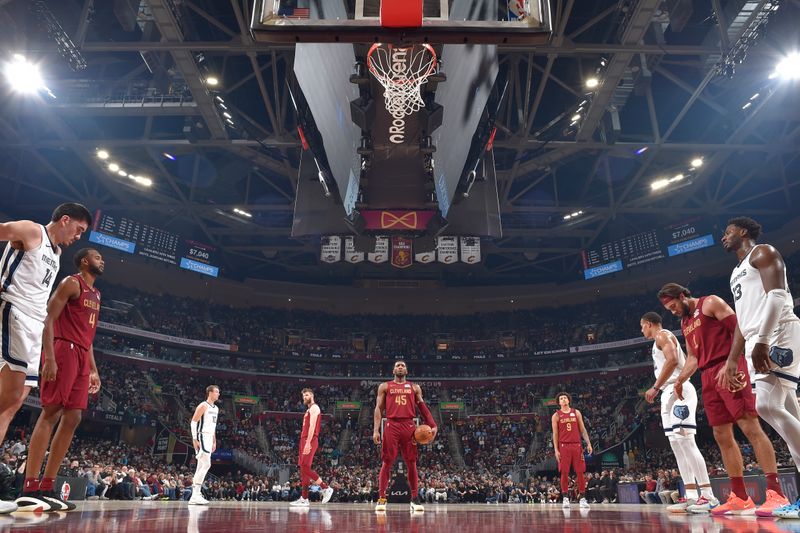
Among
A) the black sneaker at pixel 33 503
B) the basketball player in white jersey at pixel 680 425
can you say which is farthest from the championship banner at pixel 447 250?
the black sneaker at pixel 33 503

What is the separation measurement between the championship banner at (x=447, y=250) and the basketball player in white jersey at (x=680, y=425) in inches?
418

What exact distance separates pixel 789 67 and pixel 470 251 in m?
10.0

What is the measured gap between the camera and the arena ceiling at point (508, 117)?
548 inches

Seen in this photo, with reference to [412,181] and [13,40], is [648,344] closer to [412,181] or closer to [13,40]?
[412,181]

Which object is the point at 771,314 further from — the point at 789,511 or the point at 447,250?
the point at 447,250

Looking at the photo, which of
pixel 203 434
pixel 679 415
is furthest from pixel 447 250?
pixel 679 415

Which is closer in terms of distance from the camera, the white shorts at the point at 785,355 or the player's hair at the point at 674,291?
the white shorts at the point at 785,355

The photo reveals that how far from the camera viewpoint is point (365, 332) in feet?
117

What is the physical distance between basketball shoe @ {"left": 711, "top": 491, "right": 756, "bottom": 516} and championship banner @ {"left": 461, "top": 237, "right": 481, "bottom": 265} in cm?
1264

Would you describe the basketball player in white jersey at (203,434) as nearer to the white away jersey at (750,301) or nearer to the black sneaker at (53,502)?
the black sneaker at (53,502)

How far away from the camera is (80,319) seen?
5266mm

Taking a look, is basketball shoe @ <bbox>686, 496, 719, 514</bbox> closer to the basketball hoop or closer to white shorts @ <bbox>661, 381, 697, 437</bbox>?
white shorts @ <bbox>661, 381, 697, 437</bbox>

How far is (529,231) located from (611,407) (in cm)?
1106

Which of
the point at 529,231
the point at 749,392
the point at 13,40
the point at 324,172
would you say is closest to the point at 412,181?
the point at 324,172
